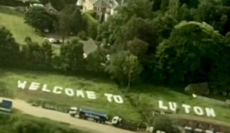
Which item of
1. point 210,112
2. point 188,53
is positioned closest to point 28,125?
point 210,112

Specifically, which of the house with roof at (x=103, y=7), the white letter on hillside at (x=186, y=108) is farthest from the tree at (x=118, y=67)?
the house with roof at (x=103, y=7)

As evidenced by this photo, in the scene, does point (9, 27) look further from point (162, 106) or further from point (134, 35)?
point (162, 106)

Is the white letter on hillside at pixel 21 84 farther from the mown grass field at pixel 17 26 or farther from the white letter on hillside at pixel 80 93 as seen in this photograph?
the mown grass field at pixel 17 26

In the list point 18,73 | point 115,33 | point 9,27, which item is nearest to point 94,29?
point 115,33

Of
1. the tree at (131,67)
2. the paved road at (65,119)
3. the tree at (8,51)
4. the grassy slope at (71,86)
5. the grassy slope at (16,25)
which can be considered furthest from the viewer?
the grassy slope at (16,25)

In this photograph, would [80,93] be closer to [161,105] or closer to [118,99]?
[118,99]

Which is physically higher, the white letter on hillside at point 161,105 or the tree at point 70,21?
the tree at point 70,21

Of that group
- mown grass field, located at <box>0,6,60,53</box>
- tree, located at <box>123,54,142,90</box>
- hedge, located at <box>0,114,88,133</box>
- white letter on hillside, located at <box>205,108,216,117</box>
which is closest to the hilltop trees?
tree, located at <box>123,54,142,90</box>

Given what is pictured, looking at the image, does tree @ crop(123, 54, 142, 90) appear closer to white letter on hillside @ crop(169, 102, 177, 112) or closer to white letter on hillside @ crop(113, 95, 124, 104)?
white letter on hillside @ crop(113, 95, 124, 104)
